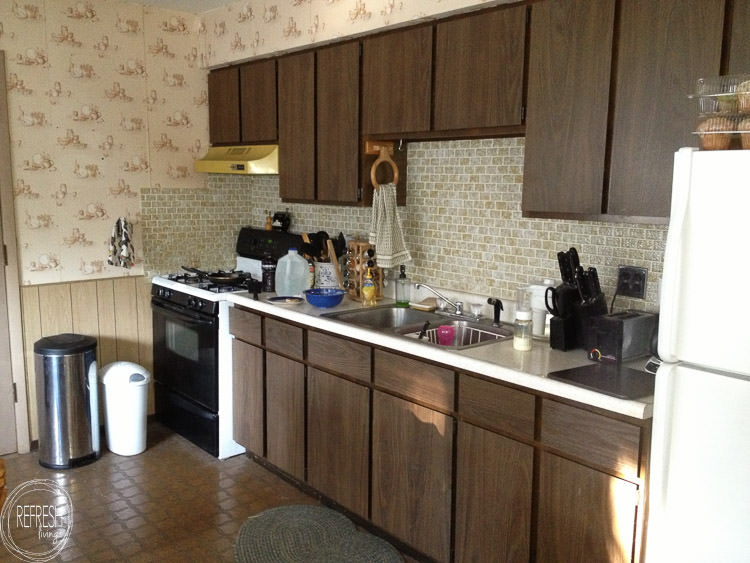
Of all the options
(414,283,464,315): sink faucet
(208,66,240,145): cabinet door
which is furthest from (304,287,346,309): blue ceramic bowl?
(208,66,240,145): cabinet door

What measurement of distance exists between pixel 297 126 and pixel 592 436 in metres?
2.28

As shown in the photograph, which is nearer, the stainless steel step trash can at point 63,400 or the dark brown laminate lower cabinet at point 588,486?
the dark brown laminate lower cabinet at point 588,486

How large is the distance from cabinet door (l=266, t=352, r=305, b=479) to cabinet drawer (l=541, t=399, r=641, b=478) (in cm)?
134

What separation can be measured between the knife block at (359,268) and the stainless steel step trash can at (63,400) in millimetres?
1464

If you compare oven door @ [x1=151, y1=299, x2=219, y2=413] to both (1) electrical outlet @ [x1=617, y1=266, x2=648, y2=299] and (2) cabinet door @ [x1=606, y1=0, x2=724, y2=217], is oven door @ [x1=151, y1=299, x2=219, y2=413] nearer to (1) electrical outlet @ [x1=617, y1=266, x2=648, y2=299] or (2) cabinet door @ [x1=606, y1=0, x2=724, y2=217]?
(1) electrical outlet @ [x1=617, y1=266, x2=648, y2=299]

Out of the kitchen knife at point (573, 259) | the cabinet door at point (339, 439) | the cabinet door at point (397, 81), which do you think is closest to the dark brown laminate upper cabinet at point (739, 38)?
the kitchen knife at point (573, 259)

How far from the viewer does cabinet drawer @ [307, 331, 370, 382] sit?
2.81 metres

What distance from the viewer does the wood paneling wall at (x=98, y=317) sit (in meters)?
3.74

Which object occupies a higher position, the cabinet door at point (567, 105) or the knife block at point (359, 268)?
the cabinet door at point (567, 105)

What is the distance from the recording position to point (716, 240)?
1631mm

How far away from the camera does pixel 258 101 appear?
383 cm

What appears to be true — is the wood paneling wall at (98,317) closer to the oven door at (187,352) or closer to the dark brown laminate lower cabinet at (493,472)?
the oven door at (187,352)

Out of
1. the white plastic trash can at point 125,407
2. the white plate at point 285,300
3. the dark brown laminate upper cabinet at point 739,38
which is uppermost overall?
the dark brown laminate upper cabinet at point 739,38

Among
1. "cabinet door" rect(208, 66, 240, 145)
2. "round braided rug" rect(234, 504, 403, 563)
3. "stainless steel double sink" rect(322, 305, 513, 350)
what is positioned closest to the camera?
"round braided rug" rect(234, 504, 403, 563)
